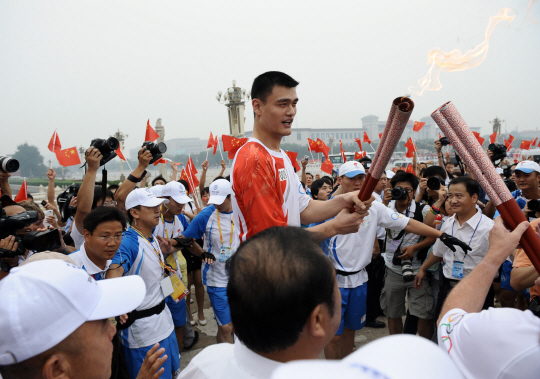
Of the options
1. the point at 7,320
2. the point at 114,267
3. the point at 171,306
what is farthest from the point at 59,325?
the point at 171,306

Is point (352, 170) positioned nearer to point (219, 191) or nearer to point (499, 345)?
point (219, 191)

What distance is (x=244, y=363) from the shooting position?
1045 mm

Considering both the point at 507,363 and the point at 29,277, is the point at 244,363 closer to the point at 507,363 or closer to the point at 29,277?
the point at 29,277

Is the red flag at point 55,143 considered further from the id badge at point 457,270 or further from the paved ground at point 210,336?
the id badge at point 457,270

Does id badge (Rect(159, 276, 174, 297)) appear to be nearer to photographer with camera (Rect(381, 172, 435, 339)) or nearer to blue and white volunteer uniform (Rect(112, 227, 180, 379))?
blue and white volunteer uniform (Rect(112, 227, 180, 379))

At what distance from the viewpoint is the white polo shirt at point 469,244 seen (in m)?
3.31

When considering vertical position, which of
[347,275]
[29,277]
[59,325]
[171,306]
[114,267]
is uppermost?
[29,277]

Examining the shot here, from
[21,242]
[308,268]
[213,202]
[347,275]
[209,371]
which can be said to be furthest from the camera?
[213,202]

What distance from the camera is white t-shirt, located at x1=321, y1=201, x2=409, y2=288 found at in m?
3.63

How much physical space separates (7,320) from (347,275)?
10.1ft

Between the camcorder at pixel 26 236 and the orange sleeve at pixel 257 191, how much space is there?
5.41 feet

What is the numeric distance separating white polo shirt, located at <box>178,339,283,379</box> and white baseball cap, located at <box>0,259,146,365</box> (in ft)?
1.19

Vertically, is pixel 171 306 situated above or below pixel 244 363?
below

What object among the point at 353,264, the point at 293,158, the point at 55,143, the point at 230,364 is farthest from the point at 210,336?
the point at 55,143
